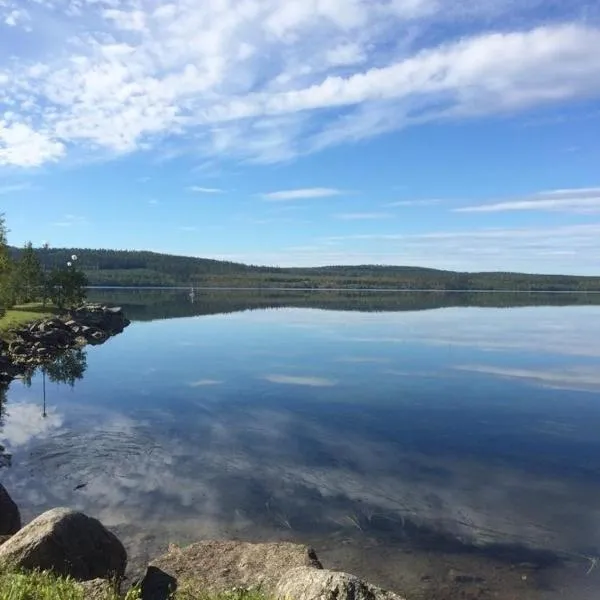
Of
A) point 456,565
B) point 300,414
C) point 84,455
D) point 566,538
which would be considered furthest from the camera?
point 300,414

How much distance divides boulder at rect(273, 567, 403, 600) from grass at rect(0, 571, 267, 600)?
2.74ft

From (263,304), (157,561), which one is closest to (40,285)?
(263,304)

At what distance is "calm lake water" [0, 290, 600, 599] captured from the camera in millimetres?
14258

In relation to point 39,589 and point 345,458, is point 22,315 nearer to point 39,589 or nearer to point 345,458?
point 345,458

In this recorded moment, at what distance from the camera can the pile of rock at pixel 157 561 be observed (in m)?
9.20

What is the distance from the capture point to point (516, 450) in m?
22.0

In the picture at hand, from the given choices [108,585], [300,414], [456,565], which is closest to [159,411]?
[300,414]

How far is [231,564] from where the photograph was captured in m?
11.0

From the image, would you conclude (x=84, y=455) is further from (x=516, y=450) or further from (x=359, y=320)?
(x=359, y=320)

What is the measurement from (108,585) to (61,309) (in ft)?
233

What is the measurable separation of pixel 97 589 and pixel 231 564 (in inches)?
131

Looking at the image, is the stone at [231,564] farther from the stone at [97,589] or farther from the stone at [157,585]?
the stone at [97,589]

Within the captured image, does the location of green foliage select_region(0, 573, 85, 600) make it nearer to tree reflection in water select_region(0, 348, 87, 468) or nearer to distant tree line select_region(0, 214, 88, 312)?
tree reflection in water select_region(0, 348, 87, 468)

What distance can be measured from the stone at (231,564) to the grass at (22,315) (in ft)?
136
